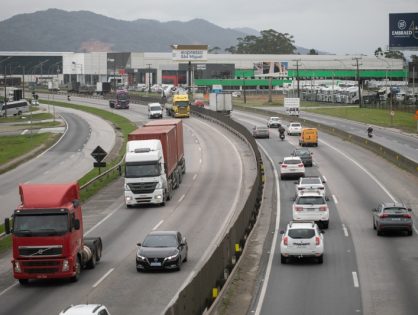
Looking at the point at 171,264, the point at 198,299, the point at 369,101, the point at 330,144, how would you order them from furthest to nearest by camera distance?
1. the point at 369,101
2. the point at 330,144
3. the point at 171,264
4. the point at 198,299

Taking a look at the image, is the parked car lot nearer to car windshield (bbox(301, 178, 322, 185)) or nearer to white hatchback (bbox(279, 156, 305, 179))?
white hatchback (bbox(279, 156, 305, 179))

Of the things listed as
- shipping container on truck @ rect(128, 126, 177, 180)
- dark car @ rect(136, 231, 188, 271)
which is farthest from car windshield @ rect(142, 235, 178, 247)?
shipping container on truck @ rect(128, 126, 177, 180)

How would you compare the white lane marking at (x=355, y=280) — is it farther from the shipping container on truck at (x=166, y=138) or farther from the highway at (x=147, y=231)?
the shipping container on truck at (x=166, y=138)

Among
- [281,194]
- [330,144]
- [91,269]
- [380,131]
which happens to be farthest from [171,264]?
[380,131]

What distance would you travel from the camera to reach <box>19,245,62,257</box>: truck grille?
30.7 m

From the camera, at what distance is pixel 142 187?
5162 cm

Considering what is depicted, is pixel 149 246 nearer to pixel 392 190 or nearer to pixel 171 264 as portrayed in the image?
pixel 171 264

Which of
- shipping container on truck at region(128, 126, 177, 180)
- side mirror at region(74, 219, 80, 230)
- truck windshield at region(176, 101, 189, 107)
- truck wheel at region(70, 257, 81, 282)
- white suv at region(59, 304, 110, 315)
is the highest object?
truck windshield at region(176, 101, 189, 107)

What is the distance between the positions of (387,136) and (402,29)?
20.6 m

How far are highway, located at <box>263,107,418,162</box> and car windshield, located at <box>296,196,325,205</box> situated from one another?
34.4 metres

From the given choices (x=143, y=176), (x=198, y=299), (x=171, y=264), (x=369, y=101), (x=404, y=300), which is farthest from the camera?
(x=369, y=101)

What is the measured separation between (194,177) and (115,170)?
6670mm

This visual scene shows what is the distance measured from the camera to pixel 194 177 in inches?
2653

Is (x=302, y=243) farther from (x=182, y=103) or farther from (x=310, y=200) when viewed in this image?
(x=182, y=103)
